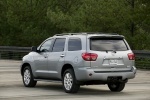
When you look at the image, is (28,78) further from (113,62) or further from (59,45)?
(113,62)

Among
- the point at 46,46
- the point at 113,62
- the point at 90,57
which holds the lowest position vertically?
the point at 113,62

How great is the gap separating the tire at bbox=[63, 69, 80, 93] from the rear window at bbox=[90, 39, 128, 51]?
94cm

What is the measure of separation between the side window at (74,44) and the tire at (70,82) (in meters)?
0.64

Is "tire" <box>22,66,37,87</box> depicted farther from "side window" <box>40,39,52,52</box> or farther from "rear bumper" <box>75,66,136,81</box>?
"rear bumper" <box>75,66,136,81</box>

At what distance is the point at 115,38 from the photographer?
43.6 ft

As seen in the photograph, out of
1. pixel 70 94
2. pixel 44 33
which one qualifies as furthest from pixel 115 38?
pixel 44 33

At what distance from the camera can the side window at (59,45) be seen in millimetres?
13795

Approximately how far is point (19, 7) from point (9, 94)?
43.2m

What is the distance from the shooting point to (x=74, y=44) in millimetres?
13305

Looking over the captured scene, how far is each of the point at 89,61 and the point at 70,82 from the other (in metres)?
0.94

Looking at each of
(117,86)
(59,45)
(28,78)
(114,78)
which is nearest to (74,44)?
(59,45)

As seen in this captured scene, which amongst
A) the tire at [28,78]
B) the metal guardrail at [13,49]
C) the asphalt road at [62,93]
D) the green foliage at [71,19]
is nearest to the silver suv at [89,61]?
the asphalt road at [62,93]

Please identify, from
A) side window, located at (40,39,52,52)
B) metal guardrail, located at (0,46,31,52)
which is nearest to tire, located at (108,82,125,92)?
side window, located at (40,39,52,52)

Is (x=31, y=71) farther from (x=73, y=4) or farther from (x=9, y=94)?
(x=73, y=4)
